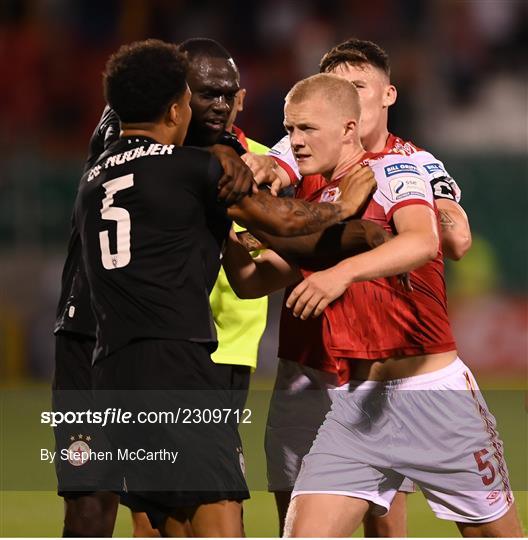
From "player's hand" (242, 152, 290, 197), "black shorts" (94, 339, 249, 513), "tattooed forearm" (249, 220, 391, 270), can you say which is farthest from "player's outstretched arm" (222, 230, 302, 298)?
"black shorts" (94, 339, 249, 513)

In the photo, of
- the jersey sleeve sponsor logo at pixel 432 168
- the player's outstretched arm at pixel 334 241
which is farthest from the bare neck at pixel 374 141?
the player's outstretched arm at pixel 334 241

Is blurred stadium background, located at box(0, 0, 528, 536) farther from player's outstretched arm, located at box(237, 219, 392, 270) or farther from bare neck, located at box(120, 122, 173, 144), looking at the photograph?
bare neck, located at box(120, 122, 173, 144)

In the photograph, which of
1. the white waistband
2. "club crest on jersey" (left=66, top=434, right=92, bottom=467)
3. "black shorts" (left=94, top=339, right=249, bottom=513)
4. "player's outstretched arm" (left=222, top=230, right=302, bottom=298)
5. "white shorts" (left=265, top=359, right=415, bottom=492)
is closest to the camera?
"black shorts" (left=94, top=339, right=249, bottom=513)

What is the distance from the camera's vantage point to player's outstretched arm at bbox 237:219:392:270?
4285 mm

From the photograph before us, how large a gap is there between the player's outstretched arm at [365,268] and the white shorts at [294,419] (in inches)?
49.7

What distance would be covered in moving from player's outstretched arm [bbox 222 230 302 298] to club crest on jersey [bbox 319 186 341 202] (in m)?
0.34

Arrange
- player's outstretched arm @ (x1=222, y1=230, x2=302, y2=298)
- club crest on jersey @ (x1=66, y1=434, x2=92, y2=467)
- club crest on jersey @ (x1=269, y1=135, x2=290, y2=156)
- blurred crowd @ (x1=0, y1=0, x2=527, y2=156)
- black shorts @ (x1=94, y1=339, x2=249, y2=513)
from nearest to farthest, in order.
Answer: black shorts @ (x1=94, y1=339, x2=249, y2=513) → player's outstretched arm @ (x1=222, y1=230, x2=302, y2=298) → club crest on jersey @ (x1=66, y1=434, x2=92, y2=467) → club crest on jersey @ (x1=269, y1=135, x2=290, y2=156) → blurred crowd @ (x1=0, y1=0, x2=527, y2=156)

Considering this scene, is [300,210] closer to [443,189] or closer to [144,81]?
[144,81]

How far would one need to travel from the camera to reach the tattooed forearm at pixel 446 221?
486 centimetres

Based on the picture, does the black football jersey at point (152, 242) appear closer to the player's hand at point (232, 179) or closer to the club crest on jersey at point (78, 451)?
the player's hand at point (232, 179)

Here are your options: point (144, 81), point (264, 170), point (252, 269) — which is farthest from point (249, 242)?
point (144, 81)

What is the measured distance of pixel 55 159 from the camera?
13992 millimetres

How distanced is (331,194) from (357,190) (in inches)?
10.1

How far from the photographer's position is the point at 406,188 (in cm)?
432
